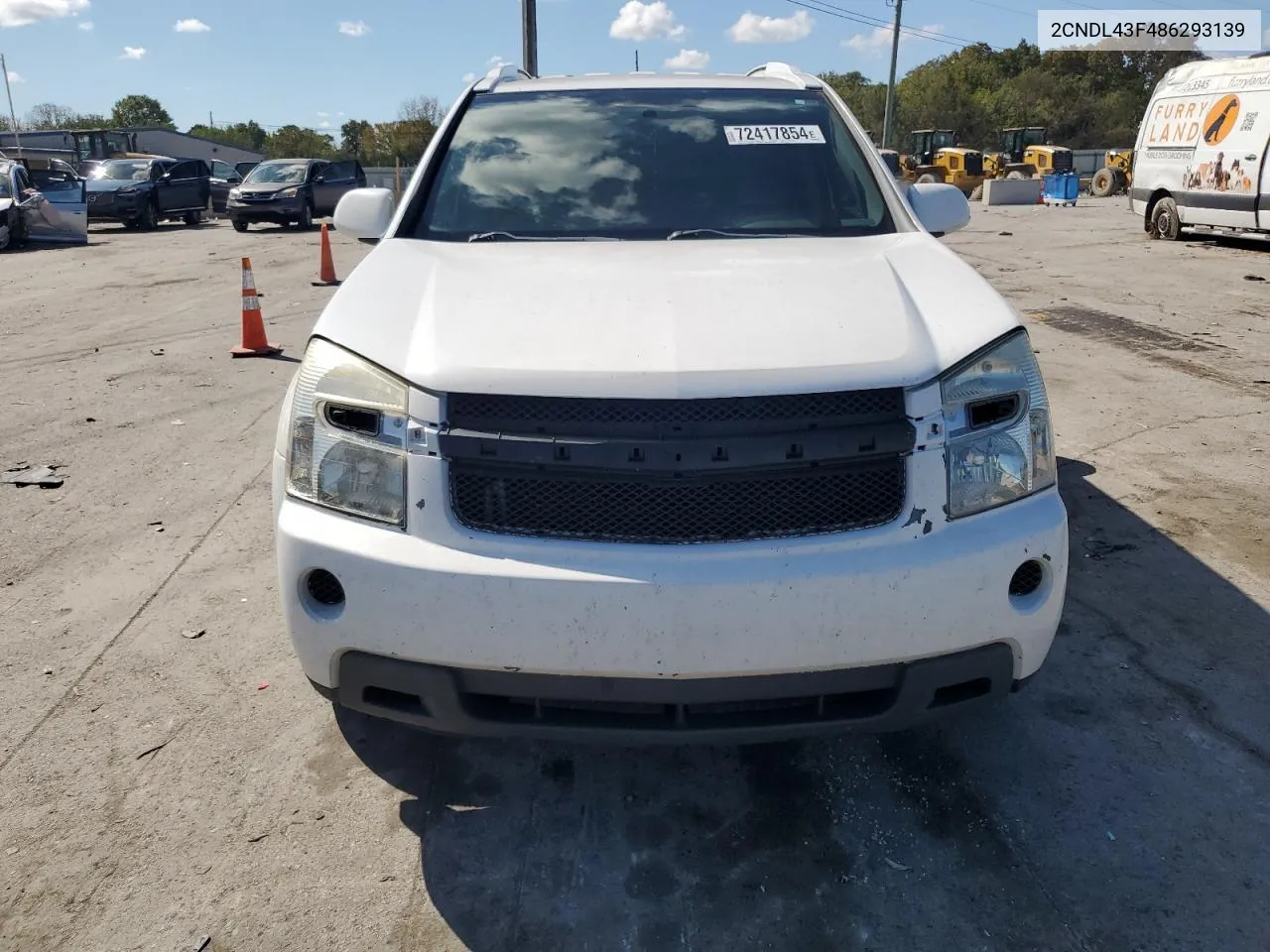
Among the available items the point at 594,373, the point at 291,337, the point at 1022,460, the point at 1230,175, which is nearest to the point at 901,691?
the point at 1022,460

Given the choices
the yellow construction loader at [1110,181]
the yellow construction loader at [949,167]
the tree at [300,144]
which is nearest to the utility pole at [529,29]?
the yellow construction loader at [949,167]

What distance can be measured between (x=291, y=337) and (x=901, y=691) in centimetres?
872

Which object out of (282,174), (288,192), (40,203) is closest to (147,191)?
(282,174)

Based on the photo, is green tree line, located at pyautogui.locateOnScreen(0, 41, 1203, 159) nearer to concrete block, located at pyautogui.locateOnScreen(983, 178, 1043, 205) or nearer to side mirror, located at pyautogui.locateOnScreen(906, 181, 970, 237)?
concrete block, located at pyautogui.locateOnScreen(983, 178, 1043, 205)

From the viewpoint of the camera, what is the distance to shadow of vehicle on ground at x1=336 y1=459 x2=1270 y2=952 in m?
2.31

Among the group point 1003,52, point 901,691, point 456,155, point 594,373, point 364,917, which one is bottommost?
point 364,917

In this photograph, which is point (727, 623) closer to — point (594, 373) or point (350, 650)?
point (594, 373)

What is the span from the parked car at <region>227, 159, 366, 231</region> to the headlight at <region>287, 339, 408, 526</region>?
75.9 ft

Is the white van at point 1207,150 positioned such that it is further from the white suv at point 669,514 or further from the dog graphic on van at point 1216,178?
the white suv at point 669,514

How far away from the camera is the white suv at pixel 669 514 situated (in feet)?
7.33

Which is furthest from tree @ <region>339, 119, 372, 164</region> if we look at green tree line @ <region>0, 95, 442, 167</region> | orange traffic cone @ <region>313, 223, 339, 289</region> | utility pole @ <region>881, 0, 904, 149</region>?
orange traffic cone @ <region>313, 223, 339, 289</region>

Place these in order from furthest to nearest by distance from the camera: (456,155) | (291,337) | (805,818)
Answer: (291,337) → (456,155) → (805,818)

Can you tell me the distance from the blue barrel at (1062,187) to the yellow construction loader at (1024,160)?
4.34 metres

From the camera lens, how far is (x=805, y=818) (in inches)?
105
